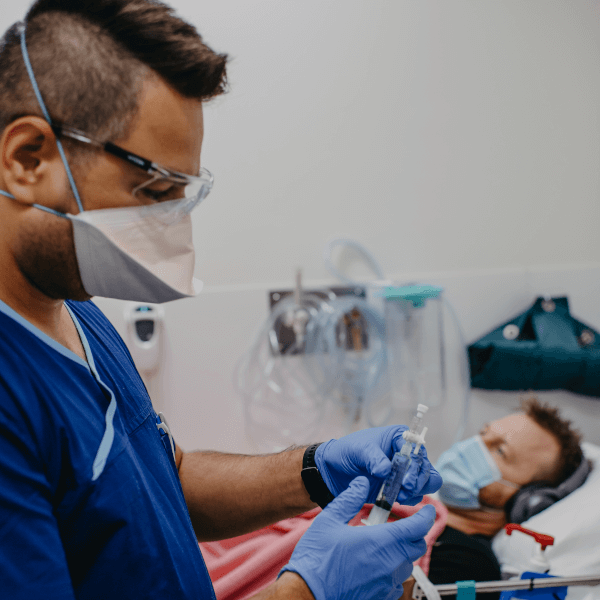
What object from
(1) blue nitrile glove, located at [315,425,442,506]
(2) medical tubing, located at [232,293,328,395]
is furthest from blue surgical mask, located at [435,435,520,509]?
(1) blue nitrile glove, located at [315,425,442,506]

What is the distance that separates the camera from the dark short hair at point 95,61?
65cm

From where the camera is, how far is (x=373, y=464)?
893 mm

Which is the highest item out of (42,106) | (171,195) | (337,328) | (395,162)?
(395,162)

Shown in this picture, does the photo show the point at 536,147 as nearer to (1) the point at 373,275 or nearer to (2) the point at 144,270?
(1) the point at 373,275

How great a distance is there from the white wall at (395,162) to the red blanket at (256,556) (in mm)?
522

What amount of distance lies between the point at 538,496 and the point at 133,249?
1.59m

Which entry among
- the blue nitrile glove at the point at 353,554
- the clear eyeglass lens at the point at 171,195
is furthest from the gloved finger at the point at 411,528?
the clear eyeglass lens at the point at 171,195

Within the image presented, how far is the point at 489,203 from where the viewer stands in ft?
6.75

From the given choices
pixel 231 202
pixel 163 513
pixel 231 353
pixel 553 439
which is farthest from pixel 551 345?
pixel 163 513

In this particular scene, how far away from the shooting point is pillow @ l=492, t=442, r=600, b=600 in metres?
1.41

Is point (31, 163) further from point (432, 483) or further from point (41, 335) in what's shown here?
point (432, 483)

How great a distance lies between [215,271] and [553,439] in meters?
1.40

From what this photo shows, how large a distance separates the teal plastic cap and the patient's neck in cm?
76

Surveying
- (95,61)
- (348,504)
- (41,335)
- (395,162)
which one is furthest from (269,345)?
(95,61)
